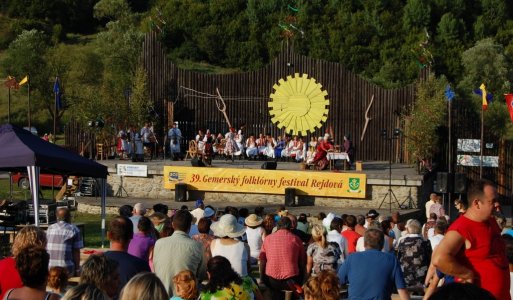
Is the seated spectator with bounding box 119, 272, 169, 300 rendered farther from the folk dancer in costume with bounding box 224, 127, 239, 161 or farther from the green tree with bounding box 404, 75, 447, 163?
the folk dancer in costume with bounding box 224, 127, 239, 161

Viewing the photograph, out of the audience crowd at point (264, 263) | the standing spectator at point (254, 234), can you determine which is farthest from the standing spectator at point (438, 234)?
the standing spectator at point (254, 234)

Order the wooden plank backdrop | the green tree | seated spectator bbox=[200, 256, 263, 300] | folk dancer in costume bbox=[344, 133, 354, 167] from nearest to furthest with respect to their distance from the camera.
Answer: seated spectator bbox=[200, 256, 263, 300] → the green tree → folk dancer in costume bbox=[344, 133, 354, 167] → the wooden plank backdrop

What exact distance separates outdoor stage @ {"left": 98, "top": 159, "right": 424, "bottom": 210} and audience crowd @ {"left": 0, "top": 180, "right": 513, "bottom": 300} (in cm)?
1481

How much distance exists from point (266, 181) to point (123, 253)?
793 inches

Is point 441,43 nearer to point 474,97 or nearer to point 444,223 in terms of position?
point 474,97

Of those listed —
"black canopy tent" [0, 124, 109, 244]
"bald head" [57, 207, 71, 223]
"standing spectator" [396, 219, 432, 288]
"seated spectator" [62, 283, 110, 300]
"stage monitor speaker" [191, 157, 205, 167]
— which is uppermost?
"black canopy tent" [0, 124, 109, 244]

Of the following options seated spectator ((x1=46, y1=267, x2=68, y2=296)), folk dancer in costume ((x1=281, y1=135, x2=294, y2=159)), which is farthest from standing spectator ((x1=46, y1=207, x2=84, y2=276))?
folk dancer in costume ((x1=281, y1=135, x2=294, y2=159))

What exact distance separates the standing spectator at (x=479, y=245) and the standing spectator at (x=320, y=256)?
13.3ft

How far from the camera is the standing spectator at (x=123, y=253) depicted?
308 inches

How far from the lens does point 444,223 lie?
12641mm

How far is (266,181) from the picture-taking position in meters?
28.0

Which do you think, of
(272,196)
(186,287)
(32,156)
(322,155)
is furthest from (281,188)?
(186,287)

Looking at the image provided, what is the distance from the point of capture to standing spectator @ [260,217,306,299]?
10.1 metres

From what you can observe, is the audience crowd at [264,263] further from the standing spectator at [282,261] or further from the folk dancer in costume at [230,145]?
the folk dancer in costume at [230,145]
